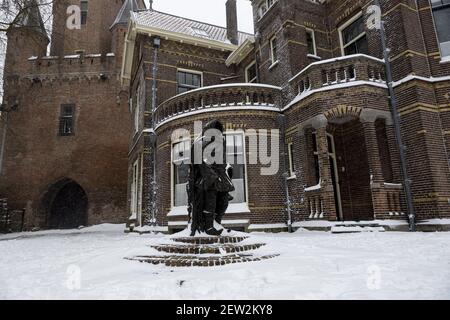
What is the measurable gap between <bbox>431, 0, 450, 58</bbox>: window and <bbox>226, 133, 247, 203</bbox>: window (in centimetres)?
711

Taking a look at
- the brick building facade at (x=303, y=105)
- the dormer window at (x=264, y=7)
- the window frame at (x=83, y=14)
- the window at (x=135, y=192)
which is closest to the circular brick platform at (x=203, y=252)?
the brick building facade at (x=303, y=105)

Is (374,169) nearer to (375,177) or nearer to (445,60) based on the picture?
(375,177)

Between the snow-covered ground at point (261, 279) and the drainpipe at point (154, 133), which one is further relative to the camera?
the drainpipe at point (154, 133)

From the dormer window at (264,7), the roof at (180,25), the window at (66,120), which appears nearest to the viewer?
the dormer window at (264,7)

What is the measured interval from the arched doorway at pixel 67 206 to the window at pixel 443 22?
22.6 m

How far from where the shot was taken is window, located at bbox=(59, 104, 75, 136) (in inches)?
902

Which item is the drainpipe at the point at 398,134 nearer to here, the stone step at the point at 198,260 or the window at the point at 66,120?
the stone step at the point at 198,260

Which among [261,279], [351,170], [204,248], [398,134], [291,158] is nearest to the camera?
[261,279]

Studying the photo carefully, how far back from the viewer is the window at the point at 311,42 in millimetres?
13036

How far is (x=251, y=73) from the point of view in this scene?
16.3 m

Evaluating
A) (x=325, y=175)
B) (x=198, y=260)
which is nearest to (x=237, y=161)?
(x=325, y=175)

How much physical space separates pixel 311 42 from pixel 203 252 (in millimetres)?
11200

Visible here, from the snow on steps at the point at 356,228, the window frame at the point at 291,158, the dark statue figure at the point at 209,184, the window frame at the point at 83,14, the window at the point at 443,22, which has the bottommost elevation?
the snow on steps at the point at 356,228
